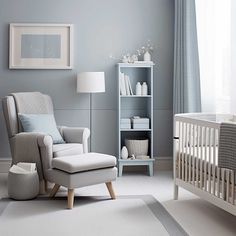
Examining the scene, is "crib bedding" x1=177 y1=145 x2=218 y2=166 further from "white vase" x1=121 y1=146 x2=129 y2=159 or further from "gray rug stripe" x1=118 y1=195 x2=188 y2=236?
"white vase" x1=121 y1=146 x2=129 y2=159

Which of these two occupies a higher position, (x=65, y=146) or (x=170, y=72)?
(x=170, y=72)

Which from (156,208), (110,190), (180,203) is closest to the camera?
(156,208)

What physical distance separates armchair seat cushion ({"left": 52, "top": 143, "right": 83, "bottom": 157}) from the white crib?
3.47ft

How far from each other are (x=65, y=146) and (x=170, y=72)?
70.9 inches

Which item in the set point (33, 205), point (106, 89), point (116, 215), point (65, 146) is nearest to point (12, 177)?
point (33, 205)

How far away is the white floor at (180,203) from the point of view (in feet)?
10.7

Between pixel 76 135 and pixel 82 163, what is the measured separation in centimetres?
101

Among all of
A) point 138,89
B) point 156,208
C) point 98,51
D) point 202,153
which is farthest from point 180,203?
point 98,51

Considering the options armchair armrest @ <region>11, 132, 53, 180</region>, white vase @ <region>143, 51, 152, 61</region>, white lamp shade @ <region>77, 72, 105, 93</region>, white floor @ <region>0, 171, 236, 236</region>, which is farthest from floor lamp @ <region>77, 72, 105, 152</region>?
white floor @ <region>0, 171, 236, 236</region>

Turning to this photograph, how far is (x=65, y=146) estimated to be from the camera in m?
4.55

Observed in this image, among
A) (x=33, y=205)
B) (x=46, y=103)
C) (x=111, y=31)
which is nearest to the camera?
(x=33, y=205)

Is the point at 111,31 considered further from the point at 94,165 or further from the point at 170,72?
the point at 94,165

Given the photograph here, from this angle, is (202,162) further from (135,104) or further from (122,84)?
(135,104)

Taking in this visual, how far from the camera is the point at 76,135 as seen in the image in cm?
485
